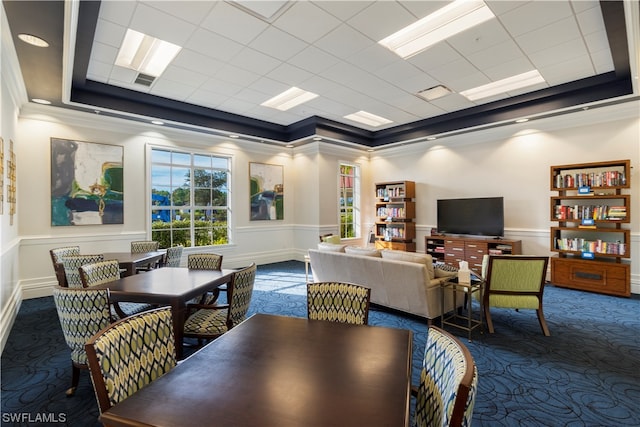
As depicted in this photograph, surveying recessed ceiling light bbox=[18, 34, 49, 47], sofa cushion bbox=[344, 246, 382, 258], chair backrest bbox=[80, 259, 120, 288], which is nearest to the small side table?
sofa cushion bbox=[344, 246, 382, 258]

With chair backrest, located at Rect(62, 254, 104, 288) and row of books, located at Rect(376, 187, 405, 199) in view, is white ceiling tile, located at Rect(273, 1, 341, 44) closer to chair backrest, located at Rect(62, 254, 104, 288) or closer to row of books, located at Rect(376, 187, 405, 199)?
chair backrest, located at Rect(62, 254, 104, 288)

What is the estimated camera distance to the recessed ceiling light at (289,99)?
17.8 ft

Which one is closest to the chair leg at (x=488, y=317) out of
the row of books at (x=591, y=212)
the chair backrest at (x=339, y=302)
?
the chair backrest at (x=339, y=302)

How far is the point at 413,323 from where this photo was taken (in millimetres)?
3734

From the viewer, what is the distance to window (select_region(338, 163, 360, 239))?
26.9 ft

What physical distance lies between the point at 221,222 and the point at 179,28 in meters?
4.38

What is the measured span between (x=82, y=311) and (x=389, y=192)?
6861mm

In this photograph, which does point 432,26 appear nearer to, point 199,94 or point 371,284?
point 371,284

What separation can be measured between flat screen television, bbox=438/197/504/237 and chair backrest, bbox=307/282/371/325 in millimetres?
5089

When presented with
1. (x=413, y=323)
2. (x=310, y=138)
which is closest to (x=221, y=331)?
(x=413, y=323)

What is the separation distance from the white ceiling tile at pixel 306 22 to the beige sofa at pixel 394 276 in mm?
2648

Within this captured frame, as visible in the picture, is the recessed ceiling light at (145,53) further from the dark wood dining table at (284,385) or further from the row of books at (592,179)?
the row of books at (592,179)

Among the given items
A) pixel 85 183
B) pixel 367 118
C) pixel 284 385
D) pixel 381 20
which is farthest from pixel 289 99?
pixel 284 385

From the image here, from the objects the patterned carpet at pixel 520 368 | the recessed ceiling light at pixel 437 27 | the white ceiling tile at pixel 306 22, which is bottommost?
the patterned carpet at pixel 520 368
